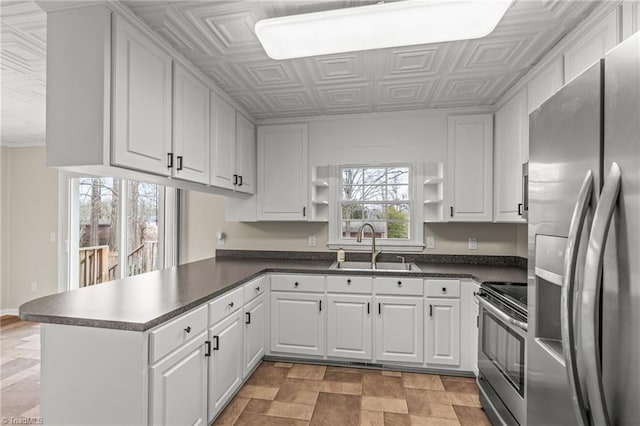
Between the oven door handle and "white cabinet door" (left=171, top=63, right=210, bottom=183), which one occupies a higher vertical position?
"white cabinet door" (left=171, top=63, right=210, bottom=183)

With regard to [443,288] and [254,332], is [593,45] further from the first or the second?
[254,332]

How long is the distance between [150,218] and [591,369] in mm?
4374

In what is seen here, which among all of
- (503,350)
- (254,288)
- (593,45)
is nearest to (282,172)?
(254,288)

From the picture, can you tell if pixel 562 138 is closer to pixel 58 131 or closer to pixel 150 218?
pixel 58 131

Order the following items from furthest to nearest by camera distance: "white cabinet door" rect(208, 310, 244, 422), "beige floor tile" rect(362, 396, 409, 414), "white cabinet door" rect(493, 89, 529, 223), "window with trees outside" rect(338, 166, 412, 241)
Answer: "window with trees outside" rect(338, 166, 412, 241) < "white cabinet door" rect(493, 89, 529, 223) < "beige floor tile" rect(362, 396, 409, 414) < "white cabinet door" rect(208, 310, 244, 422)

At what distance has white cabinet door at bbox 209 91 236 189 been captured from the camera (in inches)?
104

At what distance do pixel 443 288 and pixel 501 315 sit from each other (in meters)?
0.80

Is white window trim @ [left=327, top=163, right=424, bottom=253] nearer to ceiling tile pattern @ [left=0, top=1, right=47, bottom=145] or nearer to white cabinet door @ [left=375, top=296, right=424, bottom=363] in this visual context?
white cabinet door @ [left=375, top=296, right=424, bottom=363]

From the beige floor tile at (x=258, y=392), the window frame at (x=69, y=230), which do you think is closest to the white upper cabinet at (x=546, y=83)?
the beige floor tile at (x=258, y=392)

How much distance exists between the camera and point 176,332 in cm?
161

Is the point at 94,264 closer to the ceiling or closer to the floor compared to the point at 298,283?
closer to the floor

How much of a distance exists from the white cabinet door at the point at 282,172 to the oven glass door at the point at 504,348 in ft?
6.23

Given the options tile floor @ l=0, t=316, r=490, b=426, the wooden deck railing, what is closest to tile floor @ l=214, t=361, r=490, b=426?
tile floor @ l=0, t=316, r=490, b=426

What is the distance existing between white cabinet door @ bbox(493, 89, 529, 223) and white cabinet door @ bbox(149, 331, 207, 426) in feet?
7.97
